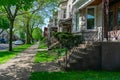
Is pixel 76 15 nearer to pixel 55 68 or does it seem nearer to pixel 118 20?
pixel 118 20

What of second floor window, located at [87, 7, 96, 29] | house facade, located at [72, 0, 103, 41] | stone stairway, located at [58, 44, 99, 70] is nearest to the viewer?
stone stairway, located at [58, 44, 99, 70]

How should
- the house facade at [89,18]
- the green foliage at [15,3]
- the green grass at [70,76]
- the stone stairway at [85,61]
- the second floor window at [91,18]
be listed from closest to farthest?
the green grass at [70,76]
the stone stairway at [85,61]
the green foliage at [15,3]
the house facade at [89,18]
the second floor window at [91,18]

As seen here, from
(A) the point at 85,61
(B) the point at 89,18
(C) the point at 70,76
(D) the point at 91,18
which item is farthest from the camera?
(B) the point at 89,18

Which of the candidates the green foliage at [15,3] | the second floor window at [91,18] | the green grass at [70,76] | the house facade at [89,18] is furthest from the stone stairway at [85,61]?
the second floor window at [91,18]

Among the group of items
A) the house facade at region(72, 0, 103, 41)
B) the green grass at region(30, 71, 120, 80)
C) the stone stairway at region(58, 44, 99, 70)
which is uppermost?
the house facade at region(72, 0, 103, 41)

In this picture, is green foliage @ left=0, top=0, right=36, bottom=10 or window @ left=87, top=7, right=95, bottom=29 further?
window @ left=87, top=7, right=95, bottom=29

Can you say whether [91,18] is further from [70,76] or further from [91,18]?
[70,76]

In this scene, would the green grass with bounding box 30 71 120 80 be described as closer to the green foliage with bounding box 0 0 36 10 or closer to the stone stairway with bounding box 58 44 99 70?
the stone stairway with bounding box 58 44 99 70

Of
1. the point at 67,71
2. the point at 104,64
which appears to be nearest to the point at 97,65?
the point at 104,64

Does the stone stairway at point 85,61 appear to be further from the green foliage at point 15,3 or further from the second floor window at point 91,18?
the second floor window at point 91,18

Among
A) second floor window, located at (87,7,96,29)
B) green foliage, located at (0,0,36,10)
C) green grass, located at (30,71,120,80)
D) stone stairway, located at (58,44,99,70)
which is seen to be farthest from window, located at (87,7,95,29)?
green grass, located at (30,71,120,80)

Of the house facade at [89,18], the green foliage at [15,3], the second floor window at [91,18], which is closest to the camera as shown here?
the green foliage at [15,3]

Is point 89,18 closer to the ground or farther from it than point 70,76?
farther from it

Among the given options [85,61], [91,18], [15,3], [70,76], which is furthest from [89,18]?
[70,76]
